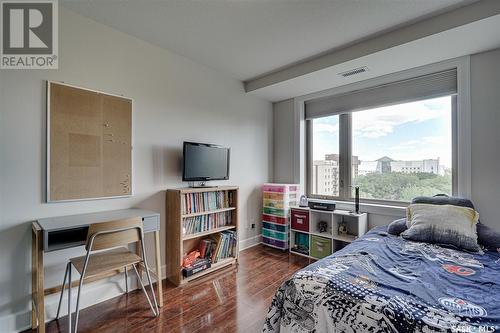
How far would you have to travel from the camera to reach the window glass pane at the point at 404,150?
278 cm

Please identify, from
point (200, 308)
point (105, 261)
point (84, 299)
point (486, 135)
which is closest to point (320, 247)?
point (200, 308)

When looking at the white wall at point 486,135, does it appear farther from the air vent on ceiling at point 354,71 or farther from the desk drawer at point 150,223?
the desk drawer at point 150,223

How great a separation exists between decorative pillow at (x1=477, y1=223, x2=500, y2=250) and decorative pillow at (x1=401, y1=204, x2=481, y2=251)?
0.08 m

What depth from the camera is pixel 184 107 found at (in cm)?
294

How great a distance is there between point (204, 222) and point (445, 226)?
244 cm

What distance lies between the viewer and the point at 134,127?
249 centimetres

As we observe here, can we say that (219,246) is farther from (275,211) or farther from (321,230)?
(321,230)

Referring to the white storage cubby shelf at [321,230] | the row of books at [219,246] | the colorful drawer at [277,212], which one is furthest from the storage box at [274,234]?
the row of books at [219,246]

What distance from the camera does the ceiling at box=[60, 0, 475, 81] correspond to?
2.00 m

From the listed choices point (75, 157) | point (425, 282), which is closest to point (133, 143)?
point (75, 157)

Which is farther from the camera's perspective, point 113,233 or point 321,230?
point 321,230

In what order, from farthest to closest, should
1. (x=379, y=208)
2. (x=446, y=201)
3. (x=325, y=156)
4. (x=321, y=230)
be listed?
(x=325, y=156)
(x=321, y=230)
(x=379, y=208)
(x=446, y=201)

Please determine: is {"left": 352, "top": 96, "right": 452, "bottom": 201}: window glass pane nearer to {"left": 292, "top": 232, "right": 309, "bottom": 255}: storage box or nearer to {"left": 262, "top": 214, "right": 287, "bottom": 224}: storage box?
{"left": 292, "top": 232, "right": 309, "bottom": 255}: storage box

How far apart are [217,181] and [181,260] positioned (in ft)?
3.72
